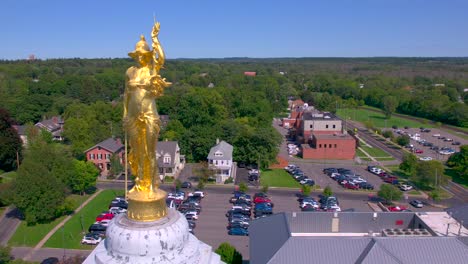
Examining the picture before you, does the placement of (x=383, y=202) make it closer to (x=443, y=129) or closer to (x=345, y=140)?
(x=345, y=140)

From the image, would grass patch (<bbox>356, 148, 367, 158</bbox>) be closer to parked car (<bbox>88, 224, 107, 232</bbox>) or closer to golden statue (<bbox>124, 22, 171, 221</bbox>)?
parked car (<bbox>88, 224, 107, 232</bbox>)

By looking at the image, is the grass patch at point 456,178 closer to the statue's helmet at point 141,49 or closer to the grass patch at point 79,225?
the grass patch at point 79,225

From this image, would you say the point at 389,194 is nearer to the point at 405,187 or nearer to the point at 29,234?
the point at 405,187

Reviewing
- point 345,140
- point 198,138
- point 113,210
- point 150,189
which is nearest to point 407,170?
point 345,140

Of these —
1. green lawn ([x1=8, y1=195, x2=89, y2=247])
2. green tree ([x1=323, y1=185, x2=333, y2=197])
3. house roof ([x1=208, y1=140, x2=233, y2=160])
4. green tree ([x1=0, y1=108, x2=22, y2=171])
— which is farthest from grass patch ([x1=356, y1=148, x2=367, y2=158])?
green tree ([x1=0, y1=108, x2=22, y2=171])

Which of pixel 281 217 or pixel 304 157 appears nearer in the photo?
pixel 281 217
